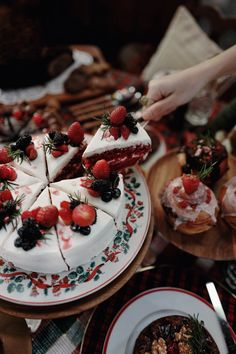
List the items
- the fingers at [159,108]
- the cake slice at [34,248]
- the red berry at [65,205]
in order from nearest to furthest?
1. the cake slice at [34,248]
2. the red berry at [65,205]
3. the fingers at [159,108]

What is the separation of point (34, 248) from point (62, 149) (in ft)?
1.91

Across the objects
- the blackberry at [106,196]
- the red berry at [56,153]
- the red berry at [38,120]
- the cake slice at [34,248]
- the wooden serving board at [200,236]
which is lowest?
the red berry at [38,120]

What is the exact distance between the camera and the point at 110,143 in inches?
70.2

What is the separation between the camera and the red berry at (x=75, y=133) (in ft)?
5.91

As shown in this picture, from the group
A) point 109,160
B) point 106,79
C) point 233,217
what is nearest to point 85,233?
point 109,160

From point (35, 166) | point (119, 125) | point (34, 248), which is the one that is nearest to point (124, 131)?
point (119, 125)

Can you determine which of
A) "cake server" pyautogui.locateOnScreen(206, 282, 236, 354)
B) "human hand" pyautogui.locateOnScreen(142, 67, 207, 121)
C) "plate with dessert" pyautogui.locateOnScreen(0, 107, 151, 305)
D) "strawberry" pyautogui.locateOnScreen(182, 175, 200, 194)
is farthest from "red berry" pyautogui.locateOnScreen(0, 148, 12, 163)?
"cake server" pyautogui.locateOnScreen(206, 282, 236, 354)

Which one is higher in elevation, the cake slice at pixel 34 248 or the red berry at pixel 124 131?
the red berry at pixel 124 131

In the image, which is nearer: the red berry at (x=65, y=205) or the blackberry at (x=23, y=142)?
the red berry at (x=65, y=205)

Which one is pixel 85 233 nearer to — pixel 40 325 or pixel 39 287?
pixel 39 287

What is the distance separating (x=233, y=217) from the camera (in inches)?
71.6

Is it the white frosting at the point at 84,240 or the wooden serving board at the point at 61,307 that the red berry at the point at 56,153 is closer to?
the white frosting at the point at 84,240

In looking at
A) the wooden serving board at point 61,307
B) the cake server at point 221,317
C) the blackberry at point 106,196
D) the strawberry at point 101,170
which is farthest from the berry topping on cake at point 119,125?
the cake server at point 221,317

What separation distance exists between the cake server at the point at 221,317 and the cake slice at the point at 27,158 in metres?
0.98
